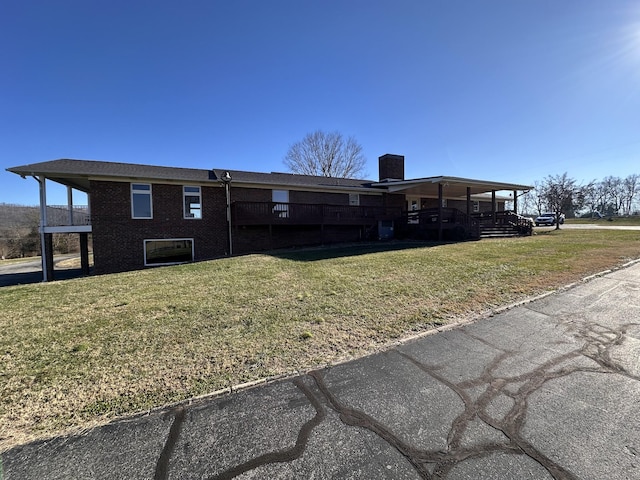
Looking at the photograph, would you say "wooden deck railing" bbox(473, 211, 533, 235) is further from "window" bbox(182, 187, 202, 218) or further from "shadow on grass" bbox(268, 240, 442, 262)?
"window" bbox(182, 187, 202, 218)

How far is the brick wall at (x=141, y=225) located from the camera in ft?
39.6

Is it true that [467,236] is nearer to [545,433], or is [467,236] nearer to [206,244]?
[206,244]

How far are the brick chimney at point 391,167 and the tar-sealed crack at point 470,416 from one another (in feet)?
63.4

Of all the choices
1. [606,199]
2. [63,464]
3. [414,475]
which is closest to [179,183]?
[63,464]

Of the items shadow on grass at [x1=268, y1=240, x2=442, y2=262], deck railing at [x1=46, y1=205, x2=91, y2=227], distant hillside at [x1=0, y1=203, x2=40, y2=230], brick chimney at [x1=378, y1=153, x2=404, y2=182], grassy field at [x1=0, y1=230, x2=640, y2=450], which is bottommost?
grassy field at [x1=0, y1=230, x2=640, y2=450]

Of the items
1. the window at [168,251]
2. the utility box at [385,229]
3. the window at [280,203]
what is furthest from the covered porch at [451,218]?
the window at [168,251]

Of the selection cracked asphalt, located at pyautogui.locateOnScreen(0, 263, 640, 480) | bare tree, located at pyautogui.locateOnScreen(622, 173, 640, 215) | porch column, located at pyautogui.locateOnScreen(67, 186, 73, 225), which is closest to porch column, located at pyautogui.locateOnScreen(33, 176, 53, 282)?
porch column, located at pyautogui.locateOnScreen(67, 186, 73, 225)

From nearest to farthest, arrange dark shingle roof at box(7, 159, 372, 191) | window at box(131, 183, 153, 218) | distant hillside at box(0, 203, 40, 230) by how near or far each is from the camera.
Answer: dark shingle roof at box(7, 159, 372, 191) → window at box(131, 183, 153, 218) → distant hillside at box(0, 203, 40, 230)

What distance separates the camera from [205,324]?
4.30 m

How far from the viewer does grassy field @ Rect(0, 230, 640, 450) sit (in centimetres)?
266

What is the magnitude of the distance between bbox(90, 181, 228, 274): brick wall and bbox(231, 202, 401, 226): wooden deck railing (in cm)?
114

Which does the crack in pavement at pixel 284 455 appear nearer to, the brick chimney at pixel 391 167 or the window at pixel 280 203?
the window at pixel 280 203

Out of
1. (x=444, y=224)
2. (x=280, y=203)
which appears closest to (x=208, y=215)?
(x=280, y=203)

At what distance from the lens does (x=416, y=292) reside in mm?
5652
